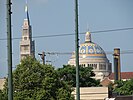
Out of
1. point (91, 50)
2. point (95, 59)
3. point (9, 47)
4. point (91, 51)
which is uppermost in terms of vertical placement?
point (9, 47)

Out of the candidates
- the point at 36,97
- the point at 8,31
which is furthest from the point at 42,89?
the point at 8,31

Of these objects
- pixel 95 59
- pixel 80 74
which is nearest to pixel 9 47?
pixel 80 74

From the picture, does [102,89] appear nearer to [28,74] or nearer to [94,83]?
[28,74]

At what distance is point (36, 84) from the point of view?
36875 millimetres

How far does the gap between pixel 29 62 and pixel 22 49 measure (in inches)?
5660

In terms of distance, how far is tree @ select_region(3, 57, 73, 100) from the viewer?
36.2m

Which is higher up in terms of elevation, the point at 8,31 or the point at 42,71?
the point at 8,31

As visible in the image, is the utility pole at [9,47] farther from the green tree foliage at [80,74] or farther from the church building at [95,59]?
the church building at [95,59]

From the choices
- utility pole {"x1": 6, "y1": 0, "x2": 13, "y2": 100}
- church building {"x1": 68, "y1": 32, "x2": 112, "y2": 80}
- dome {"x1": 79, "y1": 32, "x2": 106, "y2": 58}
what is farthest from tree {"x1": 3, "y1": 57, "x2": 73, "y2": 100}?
dome {"x1": 79, "y1": 32, "x2": 106, "y2": 58}

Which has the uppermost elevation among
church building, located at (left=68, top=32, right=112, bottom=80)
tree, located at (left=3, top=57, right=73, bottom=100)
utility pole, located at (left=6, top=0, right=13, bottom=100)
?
utility pole, located at (left=6, top=0, right=13, bottom=100)

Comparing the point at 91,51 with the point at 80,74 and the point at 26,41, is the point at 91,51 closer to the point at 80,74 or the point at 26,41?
the point at 26,41

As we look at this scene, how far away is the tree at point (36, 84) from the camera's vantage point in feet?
119

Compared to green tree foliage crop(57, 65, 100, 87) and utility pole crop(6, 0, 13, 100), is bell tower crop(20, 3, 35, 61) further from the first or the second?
utility pole crop(6, 0, 13, 100)

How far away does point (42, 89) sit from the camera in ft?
120
